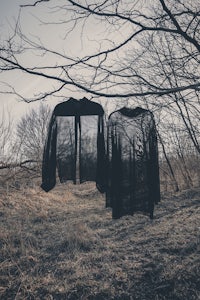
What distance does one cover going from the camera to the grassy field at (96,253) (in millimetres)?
3400

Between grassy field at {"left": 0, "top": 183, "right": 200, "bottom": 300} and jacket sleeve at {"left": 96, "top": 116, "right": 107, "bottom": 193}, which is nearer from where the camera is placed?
jacket sleeve at {"left": 96, "top": 116, "right": 107, "bottom": 193}

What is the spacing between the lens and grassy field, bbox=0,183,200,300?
11.2ft

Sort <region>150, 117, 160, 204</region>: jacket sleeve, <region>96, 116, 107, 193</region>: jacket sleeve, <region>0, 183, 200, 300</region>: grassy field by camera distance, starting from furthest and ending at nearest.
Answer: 1. <region>0, 183, 200, 300</region>: grassy field
2. <region>150, 117, 160, 204</region>: jacket sleeve
3. <region>96, 116, 107, 193</region>: jacket sleeve

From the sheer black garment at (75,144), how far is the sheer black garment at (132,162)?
0.44ft

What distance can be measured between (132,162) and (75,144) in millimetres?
639

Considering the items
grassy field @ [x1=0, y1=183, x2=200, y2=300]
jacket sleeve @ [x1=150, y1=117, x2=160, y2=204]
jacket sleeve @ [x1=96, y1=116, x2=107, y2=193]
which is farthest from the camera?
grassy field @ [x1=0, y1=183, x2=200, y2=300]

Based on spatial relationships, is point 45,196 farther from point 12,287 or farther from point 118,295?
point 118,295

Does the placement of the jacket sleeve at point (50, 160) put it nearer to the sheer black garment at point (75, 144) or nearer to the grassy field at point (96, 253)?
the sheer black garment at point (75, 144)

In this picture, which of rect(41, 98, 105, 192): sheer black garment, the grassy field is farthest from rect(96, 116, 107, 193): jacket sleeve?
the grassy field

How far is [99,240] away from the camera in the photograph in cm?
Answer: 508

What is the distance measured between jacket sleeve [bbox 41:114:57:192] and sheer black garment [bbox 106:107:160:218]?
0.58 metres

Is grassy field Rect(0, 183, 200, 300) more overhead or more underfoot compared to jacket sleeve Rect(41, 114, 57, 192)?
more underfoot

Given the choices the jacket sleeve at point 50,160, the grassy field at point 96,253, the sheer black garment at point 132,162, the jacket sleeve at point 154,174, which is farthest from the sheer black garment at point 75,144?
the grassy field at point 96,253

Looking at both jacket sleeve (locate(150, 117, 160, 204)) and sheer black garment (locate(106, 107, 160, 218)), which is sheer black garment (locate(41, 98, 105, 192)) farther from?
jacket sleeve (locate(150, 117, 160, 204))
